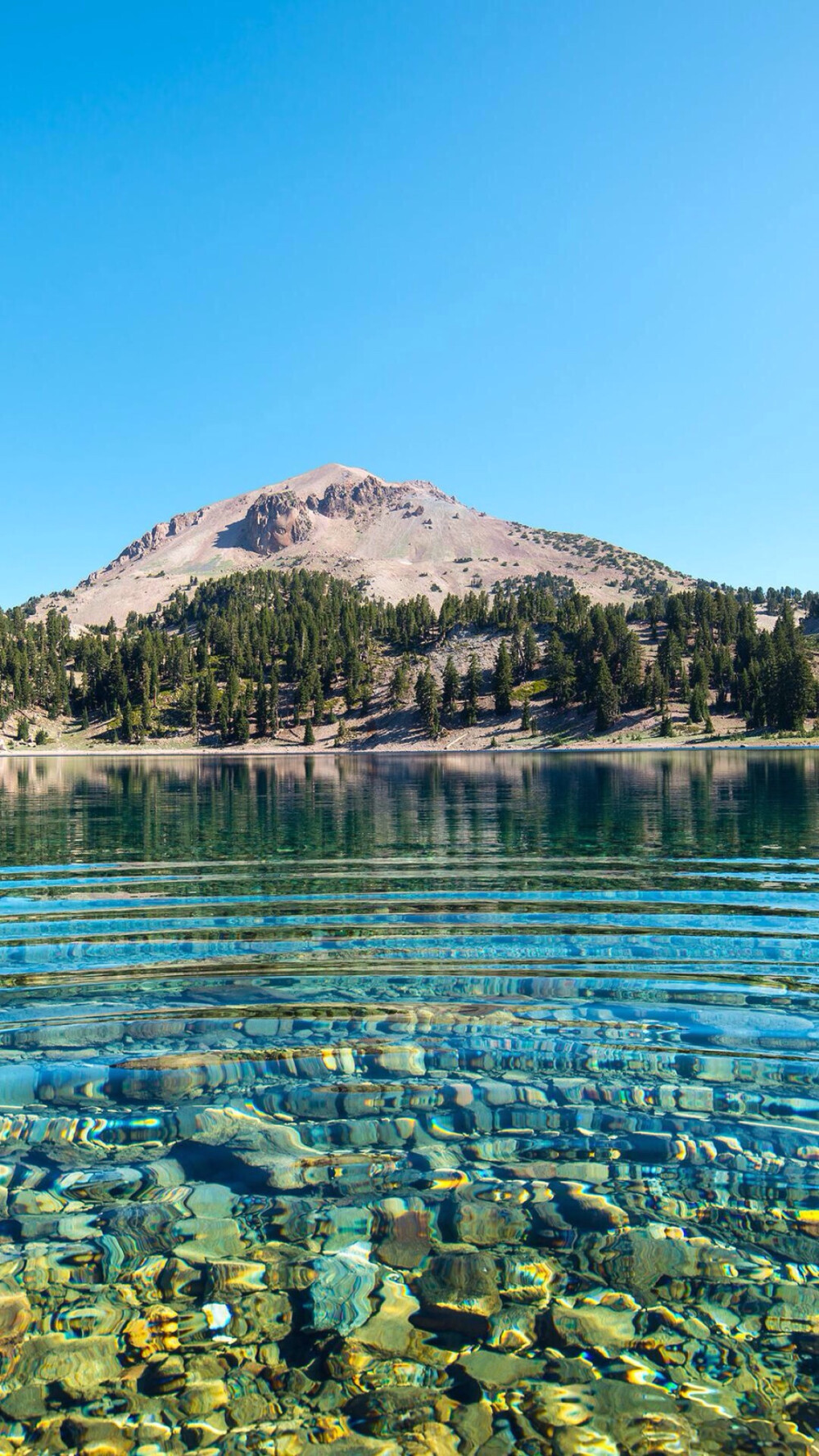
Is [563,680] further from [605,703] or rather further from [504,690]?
[605,703]

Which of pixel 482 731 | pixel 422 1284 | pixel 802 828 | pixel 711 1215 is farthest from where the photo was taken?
pixel 482 731

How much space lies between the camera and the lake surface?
5.52 meters

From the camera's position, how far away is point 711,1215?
7516mm

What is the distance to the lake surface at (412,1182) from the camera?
552 cm

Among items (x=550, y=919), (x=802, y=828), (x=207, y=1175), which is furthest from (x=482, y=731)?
(x=207, y=1175)

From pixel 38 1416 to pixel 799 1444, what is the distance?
16.0 feet

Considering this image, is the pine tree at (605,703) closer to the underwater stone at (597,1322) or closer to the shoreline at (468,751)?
the shoreline at (468,751)

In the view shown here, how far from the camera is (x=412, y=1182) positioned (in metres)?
8.06

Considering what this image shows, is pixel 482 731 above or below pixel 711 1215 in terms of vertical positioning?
above

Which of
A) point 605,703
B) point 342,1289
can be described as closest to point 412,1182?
point 342,1289

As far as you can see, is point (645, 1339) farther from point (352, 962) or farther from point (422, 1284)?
point (352, 962)

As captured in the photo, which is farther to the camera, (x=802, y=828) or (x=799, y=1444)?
(x=802, y=828)

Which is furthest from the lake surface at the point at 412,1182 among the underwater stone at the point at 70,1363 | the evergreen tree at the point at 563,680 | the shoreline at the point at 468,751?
the evergreen tree at the point at 563,680

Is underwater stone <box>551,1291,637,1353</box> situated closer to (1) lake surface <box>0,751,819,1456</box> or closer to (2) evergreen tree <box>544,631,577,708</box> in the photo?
(1) lake surface <box>0,751,819,1456</box>
